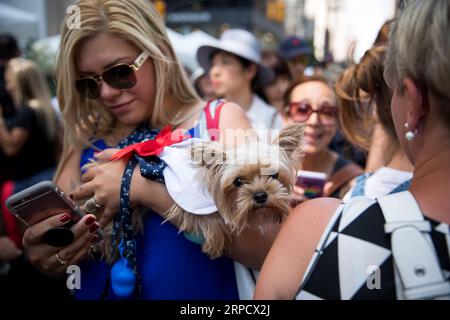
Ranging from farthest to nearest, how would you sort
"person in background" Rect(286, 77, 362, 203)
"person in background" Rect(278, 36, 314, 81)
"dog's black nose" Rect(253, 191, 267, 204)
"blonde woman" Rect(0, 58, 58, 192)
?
"person in background" Rect(278, 36, 314, 81), "blonde woman" Rect(0, 58, 58, 192), "person in background" Rect(286, 77, 362, 203), "dog's black nose" Rect(253, 191, 267, 204)

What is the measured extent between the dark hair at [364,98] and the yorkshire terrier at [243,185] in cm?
77

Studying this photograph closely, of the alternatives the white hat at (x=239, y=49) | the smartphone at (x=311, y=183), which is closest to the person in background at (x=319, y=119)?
the smartphone at (x=311, y=183)

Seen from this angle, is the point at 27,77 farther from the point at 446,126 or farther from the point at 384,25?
the point at 446,126

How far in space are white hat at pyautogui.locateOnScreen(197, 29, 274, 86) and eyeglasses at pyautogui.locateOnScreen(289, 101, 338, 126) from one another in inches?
74.6

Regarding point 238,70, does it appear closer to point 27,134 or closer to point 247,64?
point 247,64

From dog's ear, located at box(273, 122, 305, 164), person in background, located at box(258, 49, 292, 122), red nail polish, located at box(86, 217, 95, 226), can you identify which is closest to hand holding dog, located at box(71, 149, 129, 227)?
red nail polish, located at box(86, 217, 95, 226)

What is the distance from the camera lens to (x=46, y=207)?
5.90ft

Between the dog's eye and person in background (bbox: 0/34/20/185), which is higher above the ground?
the dog's eye

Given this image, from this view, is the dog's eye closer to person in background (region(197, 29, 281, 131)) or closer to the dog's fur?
the dog's fur

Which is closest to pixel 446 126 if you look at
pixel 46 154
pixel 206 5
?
pixel 46 154

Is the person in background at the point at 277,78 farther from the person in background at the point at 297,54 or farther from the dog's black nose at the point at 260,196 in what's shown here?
the dog's black nose at the point at 260,196

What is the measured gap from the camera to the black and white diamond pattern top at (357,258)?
1.09 meters

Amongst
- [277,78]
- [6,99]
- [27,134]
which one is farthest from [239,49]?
[6,99]

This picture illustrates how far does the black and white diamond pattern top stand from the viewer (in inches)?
43.0
